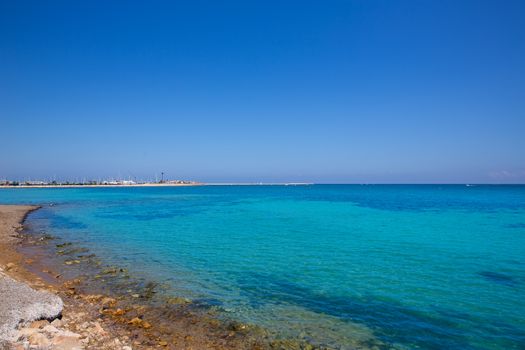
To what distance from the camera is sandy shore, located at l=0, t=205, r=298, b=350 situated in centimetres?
701

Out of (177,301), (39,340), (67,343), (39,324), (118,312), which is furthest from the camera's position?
(177,301)

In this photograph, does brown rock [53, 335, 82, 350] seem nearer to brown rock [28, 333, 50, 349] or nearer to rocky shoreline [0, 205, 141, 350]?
rocky shoreline [0, 205, 141, 350]

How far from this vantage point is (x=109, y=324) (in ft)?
28.5

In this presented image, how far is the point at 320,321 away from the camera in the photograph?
30.6ft

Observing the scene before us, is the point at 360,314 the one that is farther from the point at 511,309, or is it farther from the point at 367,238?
the point at 367,238

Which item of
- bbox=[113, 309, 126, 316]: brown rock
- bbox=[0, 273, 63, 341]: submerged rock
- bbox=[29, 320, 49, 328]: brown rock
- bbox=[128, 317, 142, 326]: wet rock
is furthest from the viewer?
bbox=[113, 309, 126, 316]: brown rock

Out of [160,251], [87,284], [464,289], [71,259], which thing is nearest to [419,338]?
[464,289]

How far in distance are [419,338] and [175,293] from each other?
7.51 m

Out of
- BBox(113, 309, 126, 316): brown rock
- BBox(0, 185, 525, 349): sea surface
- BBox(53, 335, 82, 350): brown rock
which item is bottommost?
BBox(0, 185, 525, 349): sea surface

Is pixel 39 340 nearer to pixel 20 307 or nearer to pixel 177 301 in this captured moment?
pixel 20 307

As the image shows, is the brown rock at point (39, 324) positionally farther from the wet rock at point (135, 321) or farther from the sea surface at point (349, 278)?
the sea surface at point (349, 278)

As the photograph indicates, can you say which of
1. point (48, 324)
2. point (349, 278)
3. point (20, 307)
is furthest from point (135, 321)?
point (349, 278)

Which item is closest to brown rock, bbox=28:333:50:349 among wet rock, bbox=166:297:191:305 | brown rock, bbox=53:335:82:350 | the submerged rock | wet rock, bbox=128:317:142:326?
brown rock, bbox=53:335:82:350

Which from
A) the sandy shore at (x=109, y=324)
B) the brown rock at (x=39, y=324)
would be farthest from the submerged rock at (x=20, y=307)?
the brown rock at (x=39, y=324)
